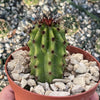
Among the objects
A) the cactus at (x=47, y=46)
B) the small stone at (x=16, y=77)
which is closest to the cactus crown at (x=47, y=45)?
the cactus at (x=47, y=46)

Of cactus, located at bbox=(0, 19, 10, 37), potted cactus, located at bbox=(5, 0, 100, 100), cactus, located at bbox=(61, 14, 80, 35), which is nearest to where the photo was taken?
potted cactus, located at bbox=(5, 0, 100, 100)

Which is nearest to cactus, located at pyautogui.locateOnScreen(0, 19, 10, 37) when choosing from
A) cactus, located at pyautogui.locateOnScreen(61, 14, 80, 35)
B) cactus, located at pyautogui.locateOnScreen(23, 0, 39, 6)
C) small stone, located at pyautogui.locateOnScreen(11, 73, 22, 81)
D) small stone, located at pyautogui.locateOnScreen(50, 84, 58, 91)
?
cactus, located at pyautogui.locateOnScreen(23, 0, 39, 6)

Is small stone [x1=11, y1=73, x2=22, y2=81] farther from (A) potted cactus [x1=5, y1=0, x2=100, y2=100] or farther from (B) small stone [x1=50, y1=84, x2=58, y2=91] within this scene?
(B) small stone [x1=50, y1=84, x2=58, y2=91]

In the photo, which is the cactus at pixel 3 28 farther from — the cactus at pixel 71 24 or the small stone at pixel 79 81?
the small stone at pixel 79 81

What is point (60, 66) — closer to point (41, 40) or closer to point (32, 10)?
point (41, 40)

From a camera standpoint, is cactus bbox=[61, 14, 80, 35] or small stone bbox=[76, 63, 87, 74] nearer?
small stone bbox=[76, 63, 87, 74]

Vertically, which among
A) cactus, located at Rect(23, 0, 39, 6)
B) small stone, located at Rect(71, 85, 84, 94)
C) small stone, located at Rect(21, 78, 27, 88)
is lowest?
small stone, located at Rect(71, 85, 84, 94)

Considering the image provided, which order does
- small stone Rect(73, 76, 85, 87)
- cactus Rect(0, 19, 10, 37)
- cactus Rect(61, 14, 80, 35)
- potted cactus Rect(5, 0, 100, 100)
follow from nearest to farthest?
potted cactus Rect(5, 0, 100, 100) → small stone Rect(73, 76, 85, 87) → cactus Rect(0, 19, 10, 37) → cactus Rect(61, 14, 80, 35)

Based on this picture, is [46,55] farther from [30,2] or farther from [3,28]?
[30,2]
